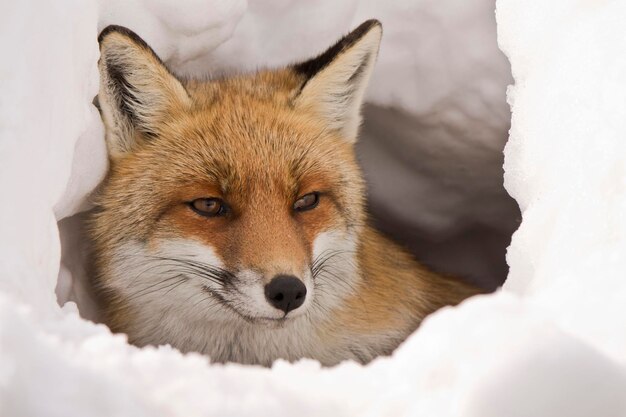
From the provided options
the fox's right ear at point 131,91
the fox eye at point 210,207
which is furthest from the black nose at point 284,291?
the fox's right ear at point 131,91

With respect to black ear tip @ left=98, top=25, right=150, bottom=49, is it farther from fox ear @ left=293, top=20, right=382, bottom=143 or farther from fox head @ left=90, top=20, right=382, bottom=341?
fox ear @ left=293, top=20, right=382, bottom=143

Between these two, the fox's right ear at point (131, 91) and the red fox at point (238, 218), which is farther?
the fox's right ear at point (131, 91)

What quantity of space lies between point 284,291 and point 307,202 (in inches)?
18.3

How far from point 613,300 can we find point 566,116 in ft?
2.54

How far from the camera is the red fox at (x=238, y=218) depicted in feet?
7.86

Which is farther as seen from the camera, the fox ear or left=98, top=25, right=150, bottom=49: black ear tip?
the fox ear

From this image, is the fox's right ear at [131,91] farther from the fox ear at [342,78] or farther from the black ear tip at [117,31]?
the fox ear at [342,78]

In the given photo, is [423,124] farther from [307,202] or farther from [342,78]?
[307,202]

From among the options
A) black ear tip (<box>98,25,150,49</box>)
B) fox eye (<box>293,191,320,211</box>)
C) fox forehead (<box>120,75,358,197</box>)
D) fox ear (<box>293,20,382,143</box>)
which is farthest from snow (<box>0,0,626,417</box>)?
fox eye (<box>293,191,320,211</box>)

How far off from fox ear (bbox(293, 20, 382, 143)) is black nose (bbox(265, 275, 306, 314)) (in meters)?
0.84

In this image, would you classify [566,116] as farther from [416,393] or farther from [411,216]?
[411,216]

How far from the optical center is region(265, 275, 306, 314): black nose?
7.28ft

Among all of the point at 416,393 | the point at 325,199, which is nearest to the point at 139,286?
the point at 325,199

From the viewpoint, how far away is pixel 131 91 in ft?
8.71
